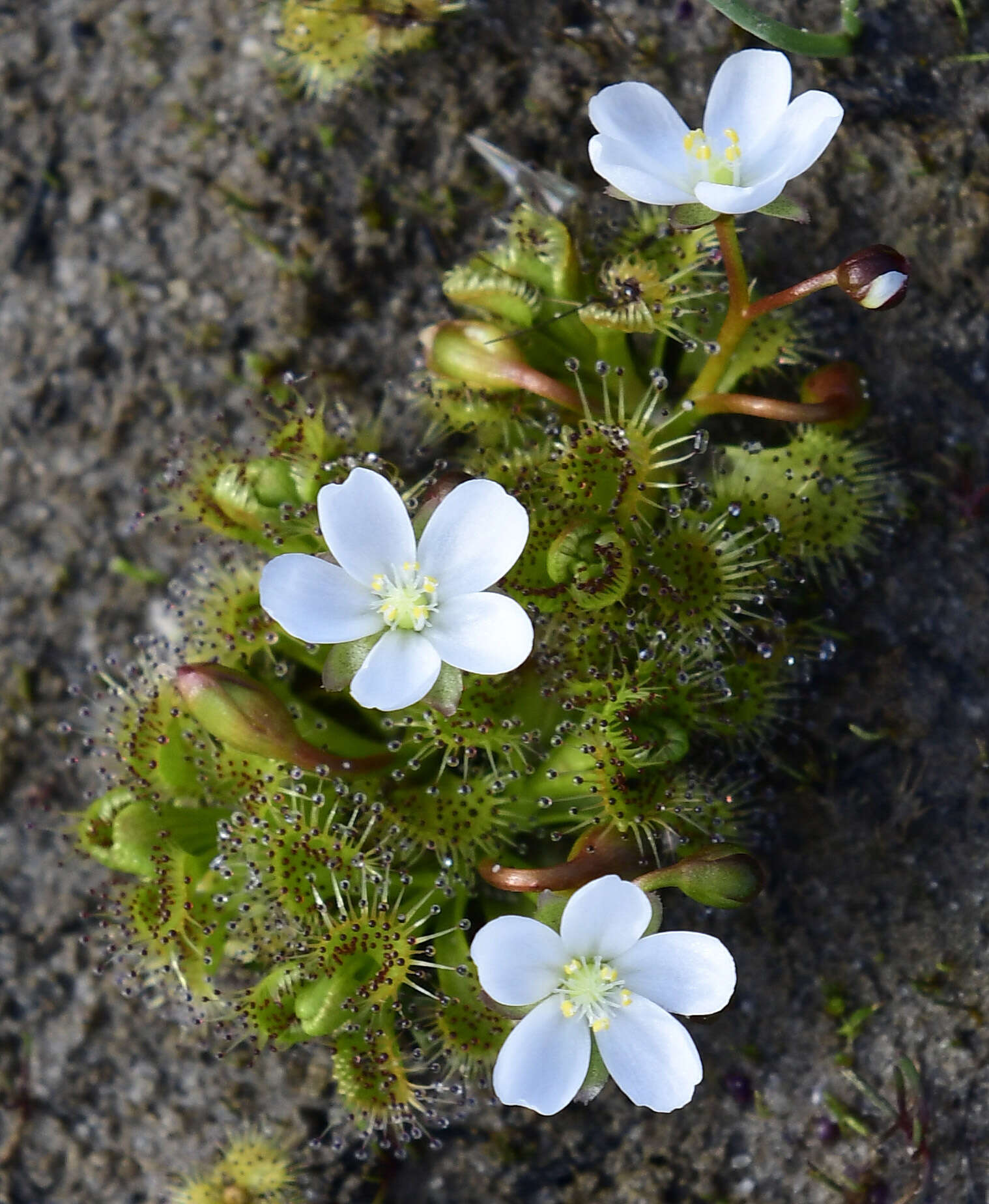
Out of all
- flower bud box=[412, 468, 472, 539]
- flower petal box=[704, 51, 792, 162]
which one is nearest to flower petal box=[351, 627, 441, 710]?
flower bud box=[412, 468, 472, 539]

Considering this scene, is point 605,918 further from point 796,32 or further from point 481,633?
point 796,32

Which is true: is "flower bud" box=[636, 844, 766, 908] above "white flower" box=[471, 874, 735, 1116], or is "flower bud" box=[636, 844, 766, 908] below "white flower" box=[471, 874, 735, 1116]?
above

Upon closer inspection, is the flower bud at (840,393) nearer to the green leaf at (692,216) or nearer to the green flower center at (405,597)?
Result: the green leaf at (692,216)

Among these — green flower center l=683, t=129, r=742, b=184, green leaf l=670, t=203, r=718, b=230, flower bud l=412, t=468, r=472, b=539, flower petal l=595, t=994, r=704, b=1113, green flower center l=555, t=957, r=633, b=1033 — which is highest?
green flower center l=683, t=129, r=742, b=184

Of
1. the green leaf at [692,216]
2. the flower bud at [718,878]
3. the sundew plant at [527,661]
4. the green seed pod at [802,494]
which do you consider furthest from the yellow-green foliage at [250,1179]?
the green leaf at [692,216]

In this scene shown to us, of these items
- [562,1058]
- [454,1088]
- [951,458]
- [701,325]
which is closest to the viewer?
[562,1058]

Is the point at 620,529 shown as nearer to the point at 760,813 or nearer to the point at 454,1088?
the point at 760,813


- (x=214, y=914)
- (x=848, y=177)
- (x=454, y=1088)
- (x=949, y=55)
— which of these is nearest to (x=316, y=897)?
(x=214, y=914)

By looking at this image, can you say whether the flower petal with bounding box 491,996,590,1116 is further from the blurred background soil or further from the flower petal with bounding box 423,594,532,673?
the blurred background soil
